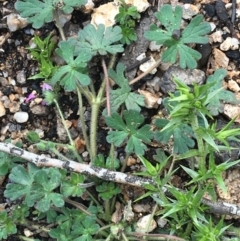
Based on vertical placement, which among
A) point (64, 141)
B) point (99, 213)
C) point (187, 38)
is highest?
point (187, 38)

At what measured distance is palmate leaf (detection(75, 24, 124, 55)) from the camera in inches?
111

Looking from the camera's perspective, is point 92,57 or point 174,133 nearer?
point 174,133

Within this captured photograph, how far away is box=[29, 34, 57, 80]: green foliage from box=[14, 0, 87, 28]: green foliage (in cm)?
10

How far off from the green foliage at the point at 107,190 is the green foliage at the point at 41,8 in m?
0.84

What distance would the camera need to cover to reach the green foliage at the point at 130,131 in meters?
2.71

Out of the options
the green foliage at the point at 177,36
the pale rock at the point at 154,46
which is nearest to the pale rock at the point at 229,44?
the green foliage at the point at 177,36

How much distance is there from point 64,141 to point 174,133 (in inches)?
23.6

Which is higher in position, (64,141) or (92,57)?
(92,57)

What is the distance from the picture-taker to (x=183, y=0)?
2.97 m

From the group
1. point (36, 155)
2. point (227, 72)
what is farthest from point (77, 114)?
point (227, 72)

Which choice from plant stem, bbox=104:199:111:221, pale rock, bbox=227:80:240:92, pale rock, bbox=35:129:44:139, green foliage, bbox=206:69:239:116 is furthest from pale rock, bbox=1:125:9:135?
pale rock, bbox=227:80:240:92

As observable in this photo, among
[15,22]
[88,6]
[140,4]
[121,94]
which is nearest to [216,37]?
[140,4]

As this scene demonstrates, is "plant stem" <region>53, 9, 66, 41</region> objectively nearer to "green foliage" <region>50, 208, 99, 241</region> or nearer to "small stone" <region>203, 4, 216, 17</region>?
"small stone" <region>203, 4, 216, 17</region>

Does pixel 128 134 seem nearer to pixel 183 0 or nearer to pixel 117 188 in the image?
pixel 117 188
